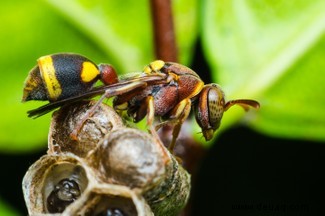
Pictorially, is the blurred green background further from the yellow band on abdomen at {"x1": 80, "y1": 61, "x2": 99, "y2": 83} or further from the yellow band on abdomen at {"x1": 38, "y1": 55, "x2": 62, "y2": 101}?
the yellow band on abdomen at {"x1": 38, "y1": 55, "x2": 62, "y2": 101}

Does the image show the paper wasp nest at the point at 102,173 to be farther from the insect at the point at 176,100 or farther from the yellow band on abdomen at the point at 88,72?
the insect at the point at 176,100

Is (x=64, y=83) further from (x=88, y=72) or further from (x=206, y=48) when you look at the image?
(x=206, y=48)

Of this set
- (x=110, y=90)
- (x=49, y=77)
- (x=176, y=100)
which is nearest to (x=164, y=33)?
(x=176, y=100)

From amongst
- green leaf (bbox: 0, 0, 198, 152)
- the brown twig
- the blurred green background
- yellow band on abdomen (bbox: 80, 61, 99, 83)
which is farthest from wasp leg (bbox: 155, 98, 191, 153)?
green leaf (bbox: 0, 0, 198, 152)

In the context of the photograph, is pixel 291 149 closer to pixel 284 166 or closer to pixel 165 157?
pixel 284 166

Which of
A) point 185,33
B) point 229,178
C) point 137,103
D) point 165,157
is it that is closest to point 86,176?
point 165,157

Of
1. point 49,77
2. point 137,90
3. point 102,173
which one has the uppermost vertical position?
point 49,77

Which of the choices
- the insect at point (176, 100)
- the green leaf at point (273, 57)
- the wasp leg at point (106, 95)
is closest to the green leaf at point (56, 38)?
the green leaf at point (273, 57)
